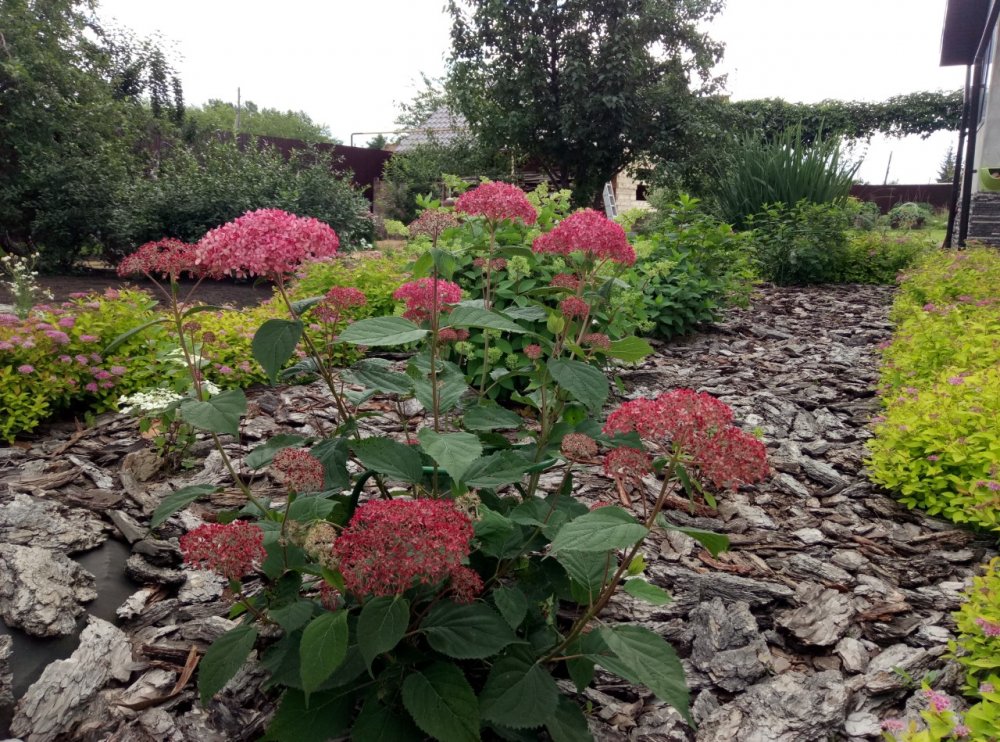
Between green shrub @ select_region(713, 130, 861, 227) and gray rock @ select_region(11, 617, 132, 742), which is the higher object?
green shrub @ select_region(713, 130, 861, 227)

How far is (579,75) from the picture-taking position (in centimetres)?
1239

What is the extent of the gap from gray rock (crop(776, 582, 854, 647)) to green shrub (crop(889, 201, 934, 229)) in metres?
15.9

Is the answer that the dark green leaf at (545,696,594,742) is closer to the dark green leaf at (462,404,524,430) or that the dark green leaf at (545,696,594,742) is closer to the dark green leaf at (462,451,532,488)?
the dark green leaf at (462,451,532,488)

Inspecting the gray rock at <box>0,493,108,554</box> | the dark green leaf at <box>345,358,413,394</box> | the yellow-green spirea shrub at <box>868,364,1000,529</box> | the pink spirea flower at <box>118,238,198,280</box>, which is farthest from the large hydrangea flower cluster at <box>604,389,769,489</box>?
the gray rock at <box>0,493,108,554</box>

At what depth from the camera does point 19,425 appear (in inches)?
114

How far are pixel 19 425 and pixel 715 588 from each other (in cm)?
291

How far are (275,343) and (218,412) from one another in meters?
0.17

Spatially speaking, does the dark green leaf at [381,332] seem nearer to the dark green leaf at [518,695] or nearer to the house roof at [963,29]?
the dark green leaf at [518,695]

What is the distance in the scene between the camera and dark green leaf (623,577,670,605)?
1.25m

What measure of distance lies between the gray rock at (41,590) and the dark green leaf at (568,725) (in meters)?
1.23

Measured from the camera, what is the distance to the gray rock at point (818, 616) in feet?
5.94

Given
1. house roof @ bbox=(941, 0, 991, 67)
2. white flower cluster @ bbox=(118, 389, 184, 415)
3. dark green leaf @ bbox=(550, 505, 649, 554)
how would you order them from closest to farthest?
1. dark green leaf @ bbox=(550, 505, 649, 554)
2. white flower cluster @ bbox=(118, 389, 184, 415)
3. house roof @ bbox=(941, 0, 991, 67)

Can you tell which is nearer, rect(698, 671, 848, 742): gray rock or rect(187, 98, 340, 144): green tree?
rect(698, 671, 848, 742): gray rock

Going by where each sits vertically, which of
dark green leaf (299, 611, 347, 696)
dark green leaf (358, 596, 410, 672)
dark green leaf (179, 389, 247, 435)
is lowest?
dark green leaf (299, 611, 347, 696)
